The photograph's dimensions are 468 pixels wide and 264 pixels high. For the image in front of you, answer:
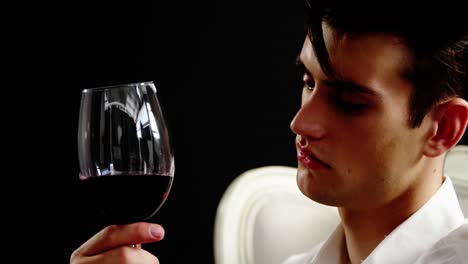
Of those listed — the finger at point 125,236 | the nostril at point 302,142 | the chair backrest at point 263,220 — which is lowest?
the chair backrest at point 263,220

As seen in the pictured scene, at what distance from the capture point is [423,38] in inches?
52.9

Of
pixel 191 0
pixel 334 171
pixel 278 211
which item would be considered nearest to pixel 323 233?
pixel 278 211

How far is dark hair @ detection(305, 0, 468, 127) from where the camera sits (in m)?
1.34

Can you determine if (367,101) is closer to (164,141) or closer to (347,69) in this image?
(347,69)

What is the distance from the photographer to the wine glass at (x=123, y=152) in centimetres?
116

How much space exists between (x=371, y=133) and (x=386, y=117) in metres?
0.04

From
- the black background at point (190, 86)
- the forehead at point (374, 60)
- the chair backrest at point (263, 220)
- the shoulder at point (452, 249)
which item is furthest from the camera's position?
the black background at point (190, 86)

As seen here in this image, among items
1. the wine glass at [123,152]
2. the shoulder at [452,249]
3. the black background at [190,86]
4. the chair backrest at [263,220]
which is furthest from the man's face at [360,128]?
the black background at [190,86]

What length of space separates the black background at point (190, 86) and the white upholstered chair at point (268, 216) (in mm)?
587

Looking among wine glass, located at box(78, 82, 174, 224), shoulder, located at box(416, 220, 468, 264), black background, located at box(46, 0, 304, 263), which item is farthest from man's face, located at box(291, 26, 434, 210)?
black background, located at box(46, 0, 304, 263)

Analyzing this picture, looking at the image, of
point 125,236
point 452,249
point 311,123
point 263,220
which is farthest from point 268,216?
point 125,236

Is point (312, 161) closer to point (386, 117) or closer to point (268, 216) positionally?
point (386, 117)

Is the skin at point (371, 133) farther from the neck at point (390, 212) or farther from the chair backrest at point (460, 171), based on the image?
the chair backrest at point (460, 171)

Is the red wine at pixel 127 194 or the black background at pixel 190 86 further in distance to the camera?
the black background at pixel 190 86
